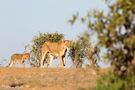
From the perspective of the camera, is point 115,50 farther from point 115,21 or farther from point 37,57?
point 37,57

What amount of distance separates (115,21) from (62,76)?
15.7m

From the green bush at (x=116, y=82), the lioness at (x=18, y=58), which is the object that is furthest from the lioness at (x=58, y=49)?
the green bush at (x=116, y=82)

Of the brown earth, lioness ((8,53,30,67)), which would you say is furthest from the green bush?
lioness ((8,53,30,67))

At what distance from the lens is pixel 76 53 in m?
45.3

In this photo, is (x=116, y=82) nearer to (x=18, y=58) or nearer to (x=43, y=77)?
(x=43, y=77)

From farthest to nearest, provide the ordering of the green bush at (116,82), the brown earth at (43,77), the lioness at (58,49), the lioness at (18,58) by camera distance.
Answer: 1. the lioness at (18,58)
2. the lioness at (58,49)
3. the brown earth at (43,77)
4. the green bush at (116,82)

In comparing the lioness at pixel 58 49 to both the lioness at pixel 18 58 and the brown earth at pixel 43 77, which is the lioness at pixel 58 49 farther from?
the brown earth at pixel 43 77

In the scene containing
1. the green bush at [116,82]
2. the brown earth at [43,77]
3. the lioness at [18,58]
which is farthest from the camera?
the lioness at [18,58]

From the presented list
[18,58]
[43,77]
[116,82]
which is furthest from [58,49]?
[116,82]

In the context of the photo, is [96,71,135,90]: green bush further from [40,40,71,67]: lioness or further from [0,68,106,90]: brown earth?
[40,40,71,67]: lioness

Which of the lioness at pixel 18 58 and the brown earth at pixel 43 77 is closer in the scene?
the brown earth at pixel 43 77

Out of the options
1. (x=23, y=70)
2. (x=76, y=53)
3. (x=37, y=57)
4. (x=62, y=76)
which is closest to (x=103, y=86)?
(x=62, y=76)

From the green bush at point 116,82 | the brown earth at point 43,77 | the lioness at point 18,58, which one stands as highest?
the lioness at point 18,58

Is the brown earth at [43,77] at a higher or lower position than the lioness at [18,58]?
lower
